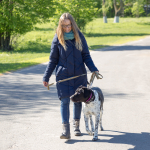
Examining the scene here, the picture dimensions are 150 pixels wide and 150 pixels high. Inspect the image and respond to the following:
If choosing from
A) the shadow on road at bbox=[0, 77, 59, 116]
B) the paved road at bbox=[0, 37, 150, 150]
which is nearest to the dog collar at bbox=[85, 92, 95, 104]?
the paved road at bbox=[0, 37, 150, 150]

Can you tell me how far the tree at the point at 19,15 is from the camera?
23.1m

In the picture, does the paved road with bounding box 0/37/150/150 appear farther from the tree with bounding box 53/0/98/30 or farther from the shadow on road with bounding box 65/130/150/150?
the tree with bounding box 53/0/98/30

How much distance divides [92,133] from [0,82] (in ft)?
21.2

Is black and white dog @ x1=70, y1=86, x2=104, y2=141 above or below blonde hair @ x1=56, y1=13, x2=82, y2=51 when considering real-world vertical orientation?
below

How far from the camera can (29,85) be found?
1000 centimetres

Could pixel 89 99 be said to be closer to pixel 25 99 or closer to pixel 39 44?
pixel 25 99

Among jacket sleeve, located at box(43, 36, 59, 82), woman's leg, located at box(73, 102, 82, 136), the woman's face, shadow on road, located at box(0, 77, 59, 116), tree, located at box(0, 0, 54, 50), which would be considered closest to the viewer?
the woman's face

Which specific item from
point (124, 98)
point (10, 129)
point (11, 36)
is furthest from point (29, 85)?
point (11, 36)

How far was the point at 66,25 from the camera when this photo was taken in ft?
15.1

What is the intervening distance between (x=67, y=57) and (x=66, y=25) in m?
0.50

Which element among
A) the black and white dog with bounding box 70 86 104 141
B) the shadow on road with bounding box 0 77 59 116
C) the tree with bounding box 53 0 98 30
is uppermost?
the tree with bounding box 53 0 98 30

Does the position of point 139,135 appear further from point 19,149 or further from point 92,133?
point 19,149

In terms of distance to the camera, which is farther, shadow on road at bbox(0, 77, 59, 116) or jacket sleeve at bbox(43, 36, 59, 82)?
shadow on road at bbox(0, 77, 59, 116)

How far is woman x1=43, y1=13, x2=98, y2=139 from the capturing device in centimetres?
463
